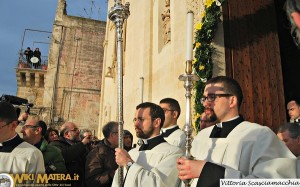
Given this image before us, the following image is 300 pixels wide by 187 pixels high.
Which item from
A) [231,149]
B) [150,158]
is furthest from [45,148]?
[231,149]

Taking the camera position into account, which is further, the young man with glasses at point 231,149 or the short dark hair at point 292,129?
the short dark hair at point 292,129

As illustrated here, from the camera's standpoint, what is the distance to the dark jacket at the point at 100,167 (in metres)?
3.74

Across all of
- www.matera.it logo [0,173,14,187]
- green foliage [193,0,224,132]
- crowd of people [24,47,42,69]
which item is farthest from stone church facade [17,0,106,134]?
www.matera.it logo [0,173,14,187]

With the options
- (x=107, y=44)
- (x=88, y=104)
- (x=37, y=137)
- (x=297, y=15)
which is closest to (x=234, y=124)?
(x=297, y=15)

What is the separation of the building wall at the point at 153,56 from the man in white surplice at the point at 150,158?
2.09m

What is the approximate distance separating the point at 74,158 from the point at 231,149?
297 centimetres

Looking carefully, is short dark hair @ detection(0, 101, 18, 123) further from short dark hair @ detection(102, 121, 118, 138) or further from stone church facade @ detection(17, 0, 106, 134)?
stone church facade @ detection(17, 0, 106, 134)

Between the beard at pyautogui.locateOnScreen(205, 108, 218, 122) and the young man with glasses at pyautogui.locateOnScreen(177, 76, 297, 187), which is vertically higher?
the beard at pyautogui.locateOnScreen(205, 108, 218, 122)

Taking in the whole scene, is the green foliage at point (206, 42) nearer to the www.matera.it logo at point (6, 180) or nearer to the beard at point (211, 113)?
the beard at point (211, 113)

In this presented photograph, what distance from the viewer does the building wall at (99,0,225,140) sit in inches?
298

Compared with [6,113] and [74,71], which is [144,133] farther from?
[74,71]

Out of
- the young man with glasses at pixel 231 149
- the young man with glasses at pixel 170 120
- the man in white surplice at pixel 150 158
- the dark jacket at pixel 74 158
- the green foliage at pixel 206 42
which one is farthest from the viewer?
the green foliage at pixel 206 42

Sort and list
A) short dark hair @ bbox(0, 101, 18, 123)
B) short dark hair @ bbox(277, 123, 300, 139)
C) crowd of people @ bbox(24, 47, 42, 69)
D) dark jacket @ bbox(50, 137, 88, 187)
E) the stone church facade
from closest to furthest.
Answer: short dark hair @ bbox(0, 101, 18, 123), short dark hair @ bbox(277, 123, 300, 139), dark jacket @ bbox(50, 137, 88, 187), the stone church facade, crowd of people @ bbox(24, 47, 42, 69)

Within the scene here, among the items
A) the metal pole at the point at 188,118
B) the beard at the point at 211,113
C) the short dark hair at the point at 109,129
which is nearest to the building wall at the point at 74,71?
the short dark hair at the point at 109,129
